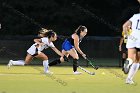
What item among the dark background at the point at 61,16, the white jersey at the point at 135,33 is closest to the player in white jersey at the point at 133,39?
the white jersey at the point at 135,33

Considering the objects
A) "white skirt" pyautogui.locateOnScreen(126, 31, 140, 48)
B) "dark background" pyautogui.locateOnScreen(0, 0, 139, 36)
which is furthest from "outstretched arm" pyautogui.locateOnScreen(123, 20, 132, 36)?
"dark background" pyautogui.locateOnScreen(0, 0, 139, 36)

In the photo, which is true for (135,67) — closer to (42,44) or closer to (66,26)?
(42,44)

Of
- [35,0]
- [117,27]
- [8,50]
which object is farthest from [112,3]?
[8,50]

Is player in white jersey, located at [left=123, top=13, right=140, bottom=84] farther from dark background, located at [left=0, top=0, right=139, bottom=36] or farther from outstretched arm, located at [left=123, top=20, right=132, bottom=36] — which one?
dark background, located at [left=0, top=0, right=139, bottom=36]

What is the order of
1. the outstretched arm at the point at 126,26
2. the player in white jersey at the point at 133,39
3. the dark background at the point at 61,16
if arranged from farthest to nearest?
the dark background at the point at 61,16, the player in white jersey at the point at 133,39, the outstretched arm at the point at 126,26

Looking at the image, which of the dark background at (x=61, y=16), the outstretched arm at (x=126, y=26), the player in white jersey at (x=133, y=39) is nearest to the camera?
the outstretched arm at (x=126, y=26)

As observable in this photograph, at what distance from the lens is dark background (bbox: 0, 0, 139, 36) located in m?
36.8

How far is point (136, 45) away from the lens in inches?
539

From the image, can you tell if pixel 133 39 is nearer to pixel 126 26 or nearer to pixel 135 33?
pixel 135 33

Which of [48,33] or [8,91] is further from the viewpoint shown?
[48,33]

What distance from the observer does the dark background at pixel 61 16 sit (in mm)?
36750

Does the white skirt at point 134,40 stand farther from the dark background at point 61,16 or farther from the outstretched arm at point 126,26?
the dark background at point 61,16

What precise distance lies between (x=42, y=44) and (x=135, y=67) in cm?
447

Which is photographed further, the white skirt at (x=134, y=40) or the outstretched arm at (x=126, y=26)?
the white skirt at (x=134, y=40)
